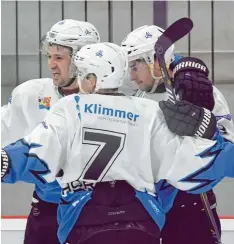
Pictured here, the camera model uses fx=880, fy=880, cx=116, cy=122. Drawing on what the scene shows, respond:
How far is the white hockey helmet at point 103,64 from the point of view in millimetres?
2178

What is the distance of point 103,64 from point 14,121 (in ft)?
2.21

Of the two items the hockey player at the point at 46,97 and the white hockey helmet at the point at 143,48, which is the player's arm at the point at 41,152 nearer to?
the hockey player at the point at 46,97

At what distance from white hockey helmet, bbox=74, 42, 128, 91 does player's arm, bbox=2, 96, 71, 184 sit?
14 centimetres

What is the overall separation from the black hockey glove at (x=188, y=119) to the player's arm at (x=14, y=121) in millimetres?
691

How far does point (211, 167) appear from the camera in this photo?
7.14 ft

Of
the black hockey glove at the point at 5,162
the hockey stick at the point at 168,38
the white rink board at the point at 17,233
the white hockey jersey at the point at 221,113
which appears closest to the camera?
the black hockey glove at the point at 5,162

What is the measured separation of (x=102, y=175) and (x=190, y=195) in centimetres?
62

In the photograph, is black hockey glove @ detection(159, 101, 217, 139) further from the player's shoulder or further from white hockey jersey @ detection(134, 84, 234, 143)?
the player's shoulder

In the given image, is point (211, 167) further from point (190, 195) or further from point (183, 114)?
point (190, 195)

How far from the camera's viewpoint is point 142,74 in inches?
104

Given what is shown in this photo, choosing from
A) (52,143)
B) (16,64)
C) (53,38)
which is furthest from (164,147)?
(16,64)

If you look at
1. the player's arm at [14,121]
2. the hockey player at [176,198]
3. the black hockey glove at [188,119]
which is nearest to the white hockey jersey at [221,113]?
the hockey player at [176,198]

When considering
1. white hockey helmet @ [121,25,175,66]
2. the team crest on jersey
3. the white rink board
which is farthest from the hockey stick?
the white rink board

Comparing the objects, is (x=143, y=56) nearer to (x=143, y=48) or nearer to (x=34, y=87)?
(x=143, y=48)
